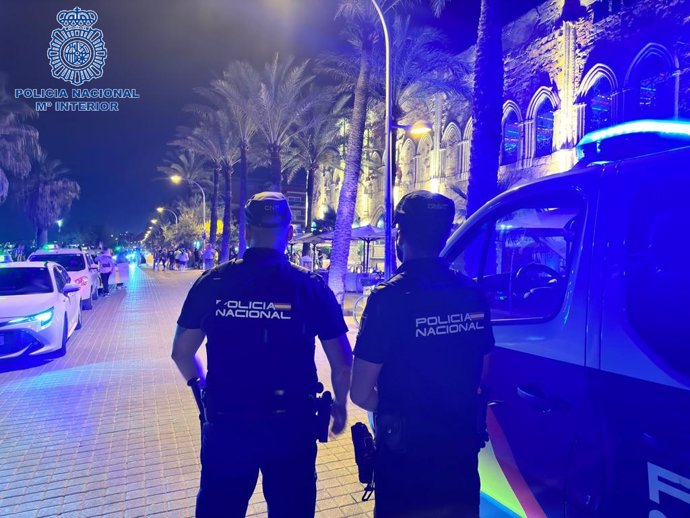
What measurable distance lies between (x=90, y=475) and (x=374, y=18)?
15951 millimetres

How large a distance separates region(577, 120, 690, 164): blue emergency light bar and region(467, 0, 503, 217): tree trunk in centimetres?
787

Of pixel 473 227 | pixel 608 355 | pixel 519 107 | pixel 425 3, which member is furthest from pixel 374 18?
pixel 608 355

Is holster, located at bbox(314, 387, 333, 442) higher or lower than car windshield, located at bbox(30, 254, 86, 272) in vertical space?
lower

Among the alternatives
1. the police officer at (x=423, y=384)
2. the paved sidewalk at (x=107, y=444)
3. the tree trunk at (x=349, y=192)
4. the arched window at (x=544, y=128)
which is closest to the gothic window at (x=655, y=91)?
the arched window at (x=544, y=128)

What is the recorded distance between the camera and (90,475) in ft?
13.2

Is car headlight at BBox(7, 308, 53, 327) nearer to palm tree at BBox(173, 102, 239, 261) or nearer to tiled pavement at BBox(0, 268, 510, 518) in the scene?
tiled pavement at BBox(0, 268, 510, 518)

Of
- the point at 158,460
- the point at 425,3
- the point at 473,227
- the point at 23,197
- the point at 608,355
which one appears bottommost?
the point at 158,460

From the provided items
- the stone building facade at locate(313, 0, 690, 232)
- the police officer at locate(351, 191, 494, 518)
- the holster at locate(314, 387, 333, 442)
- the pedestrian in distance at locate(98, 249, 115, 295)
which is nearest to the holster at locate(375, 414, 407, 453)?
the police officer at locate(351, 191, 494, 518)

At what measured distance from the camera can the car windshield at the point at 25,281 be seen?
8.09 meters

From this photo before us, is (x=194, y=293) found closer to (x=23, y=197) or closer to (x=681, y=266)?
(x=681, y=266)

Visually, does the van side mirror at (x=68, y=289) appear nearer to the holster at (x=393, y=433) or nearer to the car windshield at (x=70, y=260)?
the car windshield at (x=70, y=260)

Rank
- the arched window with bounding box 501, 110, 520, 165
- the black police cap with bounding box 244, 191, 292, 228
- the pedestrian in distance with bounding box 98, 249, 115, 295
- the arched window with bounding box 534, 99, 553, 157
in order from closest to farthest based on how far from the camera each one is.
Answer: the black police cap with bounding box 244, 191, 292, 228
the pedestrian in distance with bounding box 98, 249, 115, 295
the arched window with bounding box 534, 99, 553, 157
the arched window with bounding box 501, 110, 520, 165

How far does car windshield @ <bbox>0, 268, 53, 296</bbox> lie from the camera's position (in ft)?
26.6

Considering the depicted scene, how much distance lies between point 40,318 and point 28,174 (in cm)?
4188
